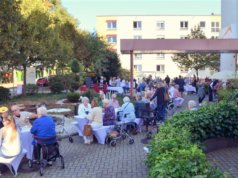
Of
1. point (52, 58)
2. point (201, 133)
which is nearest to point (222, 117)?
point (201, 133)

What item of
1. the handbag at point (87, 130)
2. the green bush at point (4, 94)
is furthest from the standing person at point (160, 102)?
the green bush at point (4, 94)

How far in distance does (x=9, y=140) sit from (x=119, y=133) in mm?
4161

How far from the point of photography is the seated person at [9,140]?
7652 mm

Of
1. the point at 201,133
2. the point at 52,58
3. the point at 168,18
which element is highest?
the point at 168,18

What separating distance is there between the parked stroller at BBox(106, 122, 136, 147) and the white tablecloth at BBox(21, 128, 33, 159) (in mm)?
2609

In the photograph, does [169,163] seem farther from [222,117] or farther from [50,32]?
[50,32]

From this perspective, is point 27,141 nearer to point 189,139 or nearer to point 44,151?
point 44,151

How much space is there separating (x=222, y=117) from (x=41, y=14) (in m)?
17.5

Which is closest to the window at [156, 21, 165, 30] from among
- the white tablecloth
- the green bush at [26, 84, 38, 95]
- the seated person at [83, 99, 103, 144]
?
the green bush at [26, 84, 38, 95]

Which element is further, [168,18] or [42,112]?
[168,18]

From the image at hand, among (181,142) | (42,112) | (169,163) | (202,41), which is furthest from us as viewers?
(202,41)

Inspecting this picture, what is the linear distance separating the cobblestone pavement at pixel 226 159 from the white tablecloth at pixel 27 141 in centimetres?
413

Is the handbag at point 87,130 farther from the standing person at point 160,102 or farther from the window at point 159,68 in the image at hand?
the window at point 159,68

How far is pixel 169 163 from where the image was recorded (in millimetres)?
4590
